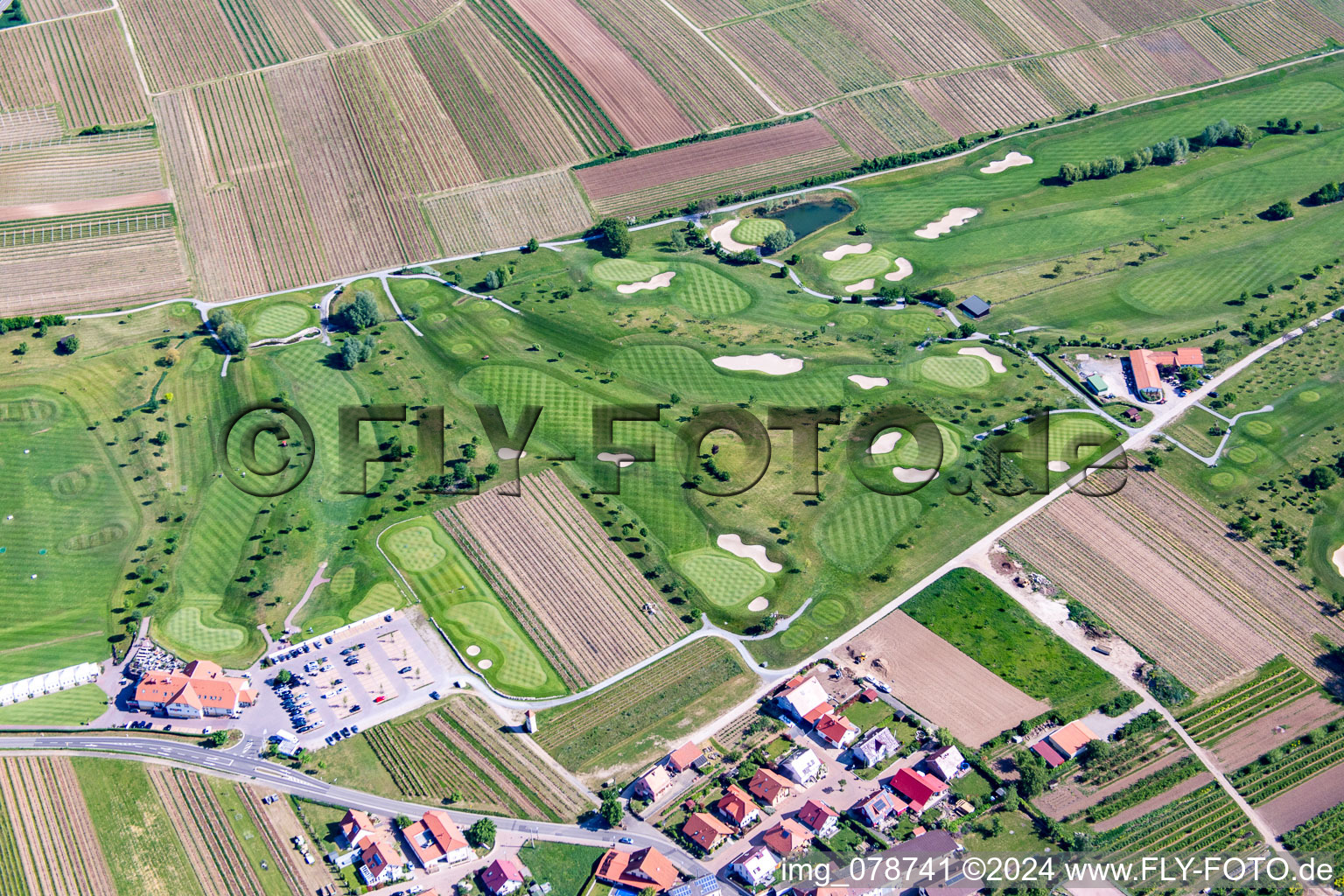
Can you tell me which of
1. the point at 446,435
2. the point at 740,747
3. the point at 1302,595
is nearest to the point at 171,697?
the point at 446,435

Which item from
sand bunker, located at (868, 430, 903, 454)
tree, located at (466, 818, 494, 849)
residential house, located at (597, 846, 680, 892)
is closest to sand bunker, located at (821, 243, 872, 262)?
sand bunker, located at (868, 430, 903, 454)

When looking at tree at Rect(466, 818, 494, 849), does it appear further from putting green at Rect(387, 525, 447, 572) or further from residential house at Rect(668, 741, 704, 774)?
putting green at Rect(387, 525, 447, 572)

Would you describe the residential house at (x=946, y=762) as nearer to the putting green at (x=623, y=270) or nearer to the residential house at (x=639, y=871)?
the residential house at (x=639, y=871)

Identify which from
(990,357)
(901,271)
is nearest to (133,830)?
(990,357)

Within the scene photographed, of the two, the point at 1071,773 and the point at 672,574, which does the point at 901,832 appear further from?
the point at 672,574

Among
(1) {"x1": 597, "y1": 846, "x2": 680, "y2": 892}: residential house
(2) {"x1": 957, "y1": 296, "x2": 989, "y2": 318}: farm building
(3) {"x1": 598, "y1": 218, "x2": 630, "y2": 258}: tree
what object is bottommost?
(1) {"x1": 597, "y1": 846, "x2": 680, "y2": 892}: residential house

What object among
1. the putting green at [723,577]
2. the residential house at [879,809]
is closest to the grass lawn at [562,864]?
the residential house at [879,809]

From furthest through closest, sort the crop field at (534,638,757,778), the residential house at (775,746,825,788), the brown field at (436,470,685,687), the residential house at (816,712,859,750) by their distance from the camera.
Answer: the brown field at (436,470,685,687) < the crop field at (534,638,757,778) < the residential house at (816,712,859,750) < the residential house at (775,746,825,788)
